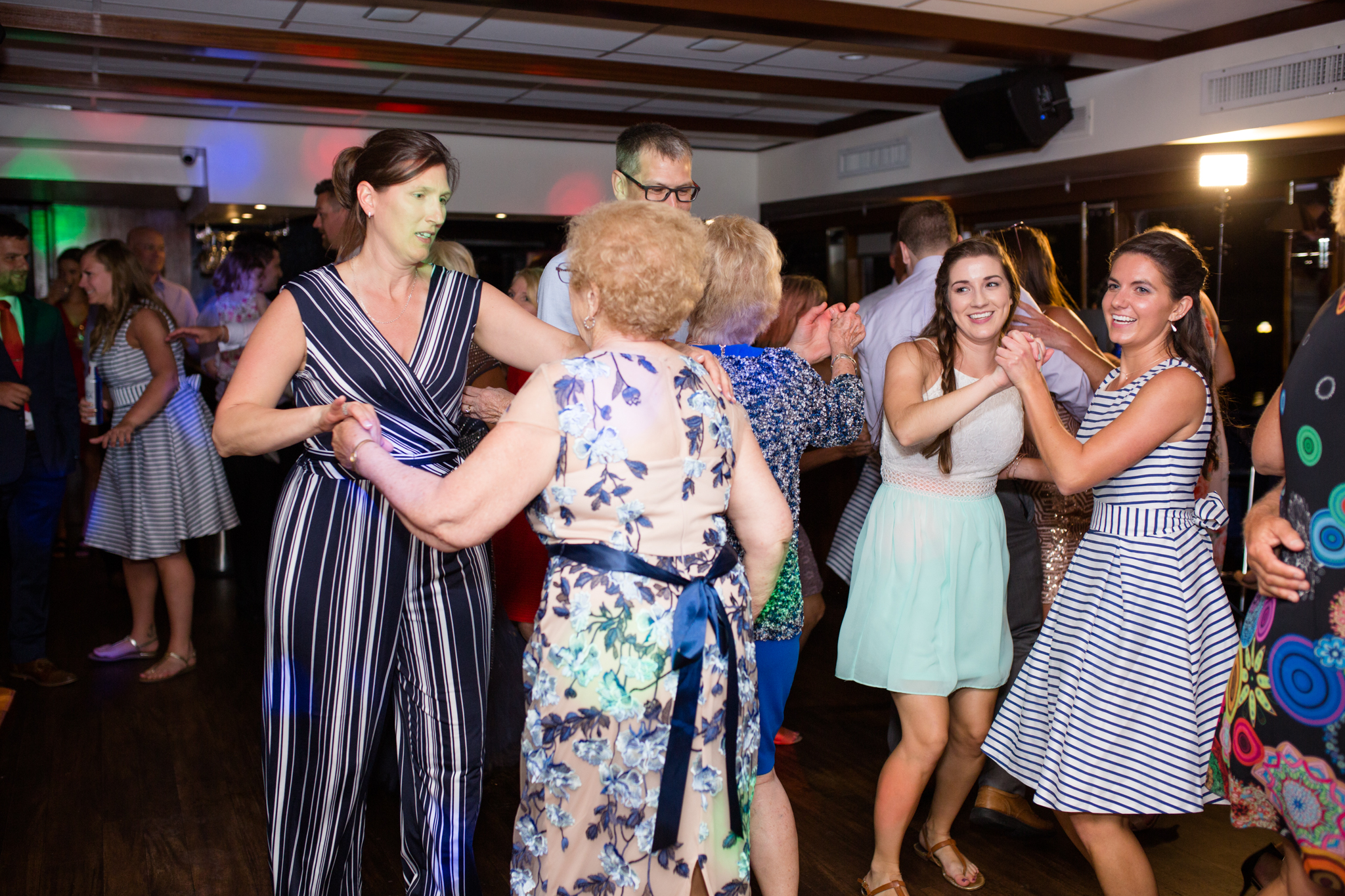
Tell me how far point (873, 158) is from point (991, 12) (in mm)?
2809

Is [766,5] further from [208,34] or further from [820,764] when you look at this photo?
[820,764]

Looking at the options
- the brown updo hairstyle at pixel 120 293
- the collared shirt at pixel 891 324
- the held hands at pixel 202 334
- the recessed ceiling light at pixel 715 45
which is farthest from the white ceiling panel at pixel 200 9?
the collared shirt at pixel 891 324

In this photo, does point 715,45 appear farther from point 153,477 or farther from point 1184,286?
point 1184,286

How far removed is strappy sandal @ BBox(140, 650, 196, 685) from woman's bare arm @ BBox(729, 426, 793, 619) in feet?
10.6

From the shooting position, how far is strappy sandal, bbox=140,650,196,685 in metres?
4.10

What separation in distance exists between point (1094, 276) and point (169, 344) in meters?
5.46

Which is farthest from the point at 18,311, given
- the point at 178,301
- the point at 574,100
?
the point at 574,100

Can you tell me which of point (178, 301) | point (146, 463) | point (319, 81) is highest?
point (319, 81)

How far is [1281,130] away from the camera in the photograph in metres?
5.37

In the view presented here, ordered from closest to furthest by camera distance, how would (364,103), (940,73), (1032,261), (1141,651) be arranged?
(1141,651)
(1032,261)
(940,73)
(364,103)

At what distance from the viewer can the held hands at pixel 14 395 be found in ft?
12.0

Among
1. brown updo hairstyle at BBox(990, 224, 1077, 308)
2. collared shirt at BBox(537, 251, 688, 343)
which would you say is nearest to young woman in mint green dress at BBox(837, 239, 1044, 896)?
collared shirt at BBox(537, 251, 688, 343)

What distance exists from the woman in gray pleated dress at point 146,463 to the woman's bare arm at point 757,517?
318 centimetres

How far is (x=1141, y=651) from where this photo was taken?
2027 millimetres
